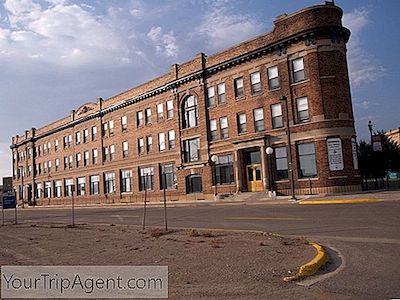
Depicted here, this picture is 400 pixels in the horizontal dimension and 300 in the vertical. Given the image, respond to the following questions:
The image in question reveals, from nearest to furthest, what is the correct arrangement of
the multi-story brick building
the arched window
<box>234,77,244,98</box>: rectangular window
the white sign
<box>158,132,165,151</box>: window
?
the white sign → the multi-story brick building → <box>234,77,244,98</box>: rectangular window → the arched window → <box>158,132,165,151</box>: window

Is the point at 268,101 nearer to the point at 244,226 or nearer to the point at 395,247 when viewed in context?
the point at 244,226

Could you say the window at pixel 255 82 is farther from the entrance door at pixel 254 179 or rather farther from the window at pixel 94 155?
the window at pixel 94 155

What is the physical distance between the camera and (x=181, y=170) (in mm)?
42875

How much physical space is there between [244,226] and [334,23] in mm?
22142

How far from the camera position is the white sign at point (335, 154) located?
1223 inches

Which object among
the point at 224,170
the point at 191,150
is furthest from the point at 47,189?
the point at 224,170

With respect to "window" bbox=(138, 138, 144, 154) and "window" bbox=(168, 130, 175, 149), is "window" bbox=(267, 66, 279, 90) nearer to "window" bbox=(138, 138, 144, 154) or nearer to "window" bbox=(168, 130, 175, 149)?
"window" bbox=(168, 130, 175, 149)

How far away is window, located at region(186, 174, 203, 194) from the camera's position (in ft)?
135

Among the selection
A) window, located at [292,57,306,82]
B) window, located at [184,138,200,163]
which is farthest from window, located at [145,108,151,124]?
window, located at [292,57,306,82]

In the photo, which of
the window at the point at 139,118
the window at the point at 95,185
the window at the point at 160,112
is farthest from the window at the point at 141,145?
the window at the point at 95,185

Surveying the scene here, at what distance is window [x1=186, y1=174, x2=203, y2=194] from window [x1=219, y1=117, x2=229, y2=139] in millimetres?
5019

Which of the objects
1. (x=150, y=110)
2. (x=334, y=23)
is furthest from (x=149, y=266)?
(x=150, y=110)

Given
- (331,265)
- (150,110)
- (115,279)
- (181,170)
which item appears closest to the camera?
(115,279)

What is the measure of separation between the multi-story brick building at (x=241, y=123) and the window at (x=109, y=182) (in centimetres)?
14
